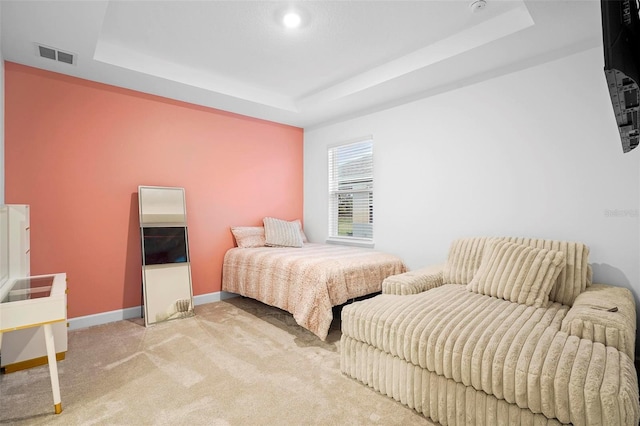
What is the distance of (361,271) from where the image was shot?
10.2ft

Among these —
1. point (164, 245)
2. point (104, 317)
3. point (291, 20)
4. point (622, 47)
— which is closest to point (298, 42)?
point (291, 20)

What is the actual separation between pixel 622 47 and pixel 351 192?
359 cm

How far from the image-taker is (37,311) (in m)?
1.77

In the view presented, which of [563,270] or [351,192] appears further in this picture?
[351,192]

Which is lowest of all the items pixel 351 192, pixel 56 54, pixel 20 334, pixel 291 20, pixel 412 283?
pixel 20 334

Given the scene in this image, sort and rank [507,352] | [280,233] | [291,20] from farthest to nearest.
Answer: [280,233], [291,20], [507,352]

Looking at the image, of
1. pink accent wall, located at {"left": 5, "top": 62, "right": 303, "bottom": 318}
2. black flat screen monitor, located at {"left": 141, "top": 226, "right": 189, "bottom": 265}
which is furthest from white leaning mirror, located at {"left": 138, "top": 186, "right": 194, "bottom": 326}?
pink accent wall, located at {"left": 5, "top": 62, "right": 303, "bottom": 318}

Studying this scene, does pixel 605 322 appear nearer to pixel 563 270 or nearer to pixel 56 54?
pixel 563 270

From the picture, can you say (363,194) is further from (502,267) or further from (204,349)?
(204,349)

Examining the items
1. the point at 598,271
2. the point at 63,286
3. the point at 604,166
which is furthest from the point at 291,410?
the point at 604,166

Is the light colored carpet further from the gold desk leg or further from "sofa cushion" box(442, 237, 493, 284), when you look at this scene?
"sofa cushion" box(442, 237, 493, 284)

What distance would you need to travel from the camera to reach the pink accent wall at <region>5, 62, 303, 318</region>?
2924 mm

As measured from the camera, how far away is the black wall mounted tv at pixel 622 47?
919mm

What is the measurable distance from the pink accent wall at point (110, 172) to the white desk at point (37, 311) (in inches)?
50.8
